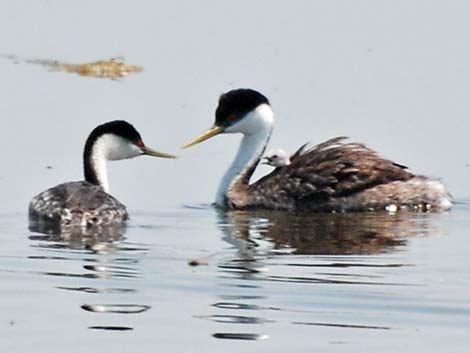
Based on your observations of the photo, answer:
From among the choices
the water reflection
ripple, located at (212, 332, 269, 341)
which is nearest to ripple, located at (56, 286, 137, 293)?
the water reflection

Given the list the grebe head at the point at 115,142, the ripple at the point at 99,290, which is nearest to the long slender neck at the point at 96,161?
the grebe head at the point at 115,142

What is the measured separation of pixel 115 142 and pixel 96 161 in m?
0.29

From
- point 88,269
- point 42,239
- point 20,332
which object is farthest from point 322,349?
point 42,239

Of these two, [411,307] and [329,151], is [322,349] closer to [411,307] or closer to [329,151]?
[411,307]

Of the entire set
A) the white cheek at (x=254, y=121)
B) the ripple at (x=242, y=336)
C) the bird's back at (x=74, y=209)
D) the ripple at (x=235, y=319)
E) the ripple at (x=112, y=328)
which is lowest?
the ripple at (x=242, y=336)

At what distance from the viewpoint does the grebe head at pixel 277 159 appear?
56.4ft

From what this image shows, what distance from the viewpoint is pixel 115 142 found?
16.1 m

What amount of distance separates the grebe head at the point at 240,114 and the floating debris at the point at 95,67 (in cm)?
472

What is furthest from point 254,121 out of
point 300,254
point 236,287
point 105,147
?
point 236,287

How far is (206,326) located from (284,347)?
0.71 meters

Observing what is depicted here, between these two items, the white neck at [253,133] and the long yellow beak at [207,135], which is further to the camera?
the white neck at [253,133]

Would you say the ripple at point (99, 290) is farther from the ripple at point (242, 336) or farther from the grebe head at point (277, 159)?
the grebe head at point (277, 159)

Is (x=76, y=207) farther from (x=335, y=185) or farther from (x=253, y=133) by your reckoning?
(x=253, y=133)

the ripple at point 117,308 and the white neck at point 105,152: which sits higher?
the white neck at point 105,152
